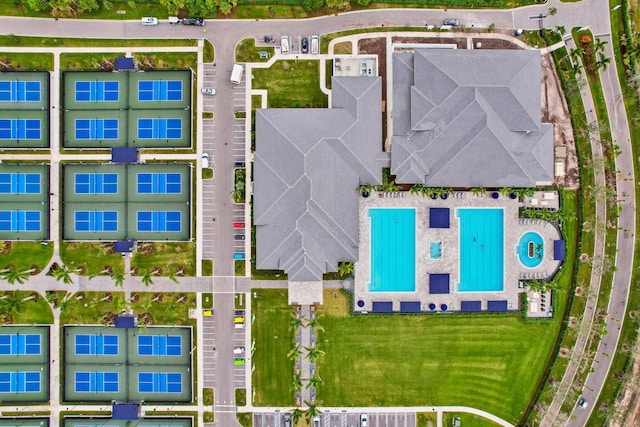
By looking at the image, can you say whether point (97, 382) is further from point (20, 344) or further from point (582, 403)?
point (582, 403)

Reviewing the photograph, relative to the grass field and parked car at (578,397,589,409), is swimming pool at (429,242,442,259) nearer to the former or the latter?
the grass field

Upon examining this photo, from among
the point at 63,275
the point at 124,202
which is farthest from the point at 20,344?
the point at 124,202

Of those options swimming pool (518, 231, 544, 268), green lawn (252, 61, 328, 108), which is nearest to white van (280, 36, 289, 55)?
green lawn (252, 61, 328, 108)

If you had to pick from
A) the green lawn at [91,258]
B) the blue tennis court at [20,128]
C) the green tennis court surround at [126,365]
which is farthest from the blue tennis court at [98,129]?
the green tennis court surround at [126,365]

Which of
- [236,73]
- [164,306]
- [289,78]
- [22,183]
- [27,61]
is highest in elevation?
[27,61]

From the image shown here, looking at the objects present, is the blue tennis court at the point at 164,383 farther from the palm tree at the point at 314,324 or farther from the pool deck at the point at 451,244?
the pool deck at the point at 451,244

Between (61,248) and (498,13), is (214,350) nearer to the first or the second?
(61,248)
